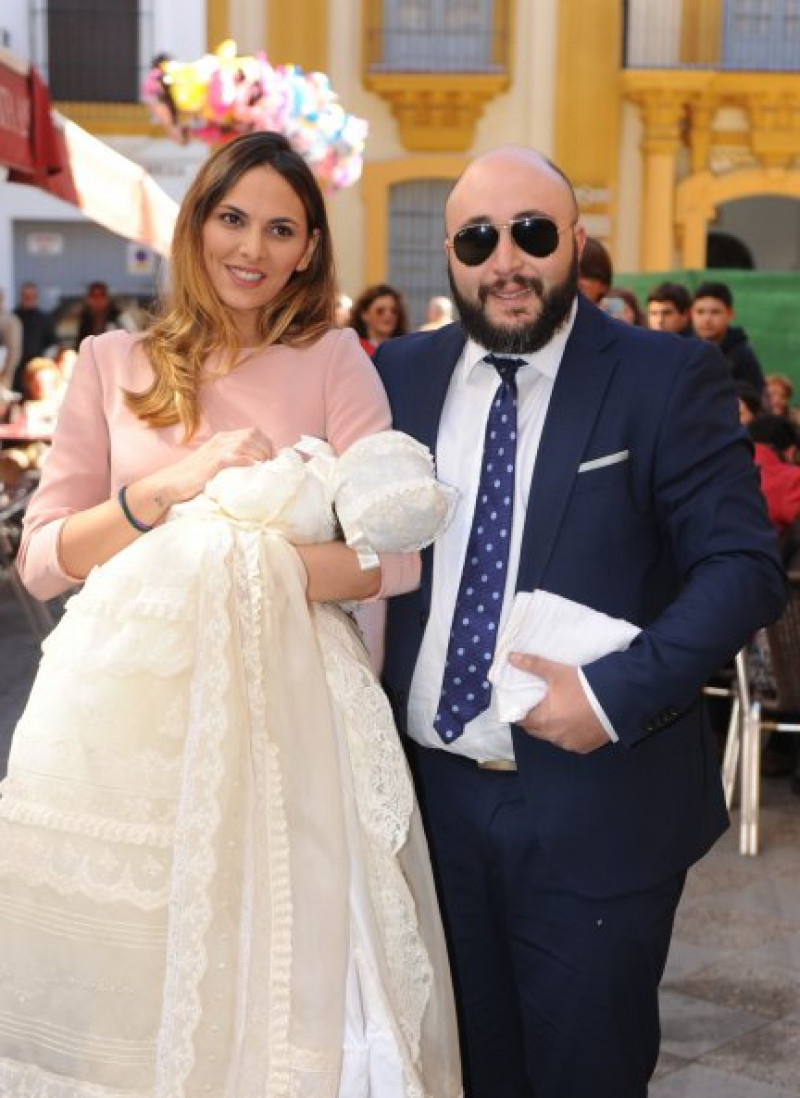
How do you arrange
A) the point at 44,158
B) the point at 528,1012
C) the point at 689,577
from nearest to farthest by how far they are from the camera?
the point at 689,577, the point at 528,1012, the point at 44,158

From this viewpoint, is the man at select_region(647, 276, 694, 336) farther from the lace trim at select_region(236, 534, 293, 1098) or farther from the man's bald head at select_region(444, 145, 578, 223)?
the lace trim at select_region(236, 534, 293, 1098)

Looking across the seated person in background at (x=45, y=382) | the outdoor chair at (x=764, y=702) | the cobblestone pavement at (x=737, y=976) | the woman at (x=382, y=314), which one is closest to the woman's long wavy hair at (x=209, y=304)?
the cobblestone pavement at (x=737, y=976)

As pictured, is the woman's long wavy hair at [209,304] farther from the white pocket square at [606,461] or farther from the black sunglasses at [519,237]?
the white pocket square at [606,461]

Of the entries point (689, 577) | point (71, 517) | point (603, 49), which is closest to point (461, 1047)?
point (689, 577)

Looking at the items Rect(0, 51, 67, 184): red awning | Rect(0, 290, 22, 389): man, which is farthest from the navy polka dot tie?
Rect(0, 290, 22, 389): man

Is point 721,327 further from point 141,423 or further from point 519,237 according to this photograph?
point 141,423

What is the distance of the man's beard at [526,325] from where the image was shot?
→ 9.68 feet

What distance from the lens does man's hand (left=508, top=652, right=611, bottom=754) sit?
273cm

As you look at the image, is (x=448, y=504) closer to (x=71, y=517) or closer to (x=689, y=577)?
(x=689, y=577)

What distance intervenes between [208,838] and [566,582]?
70 centimetres

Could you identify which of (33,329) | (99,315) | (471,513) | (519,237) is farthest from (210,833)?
(33,329)

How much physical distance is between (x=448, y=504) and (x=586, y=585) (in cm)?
25

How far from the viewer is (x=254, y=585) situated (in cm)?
272

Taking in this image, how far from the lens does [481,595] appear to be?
2.96 meters
